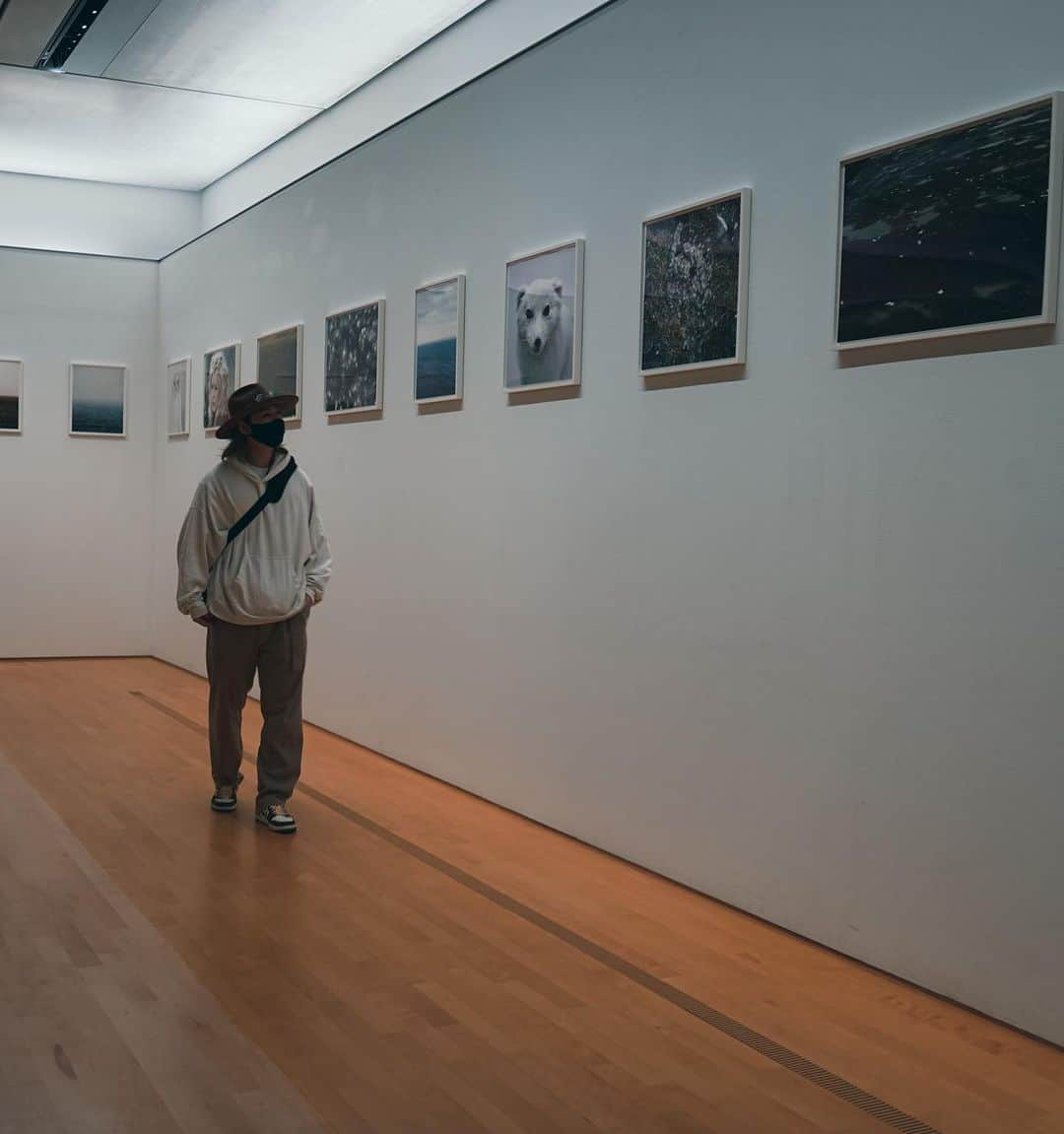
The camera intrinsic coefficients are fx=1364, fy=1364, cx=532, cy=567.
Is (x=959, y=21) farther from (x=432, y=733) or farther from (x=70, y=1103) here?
(x=432, y=733)

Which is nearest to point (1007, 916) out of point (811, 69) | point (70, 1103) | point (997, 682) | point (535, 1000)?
point (997, 682)

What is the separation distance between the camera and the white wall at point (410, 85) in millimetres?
9312

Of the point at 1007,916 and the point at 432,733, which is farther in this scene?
the point at 432,733

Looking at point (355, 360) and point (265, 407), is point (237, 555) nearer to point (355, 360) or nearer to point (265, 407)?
point (265, 407)

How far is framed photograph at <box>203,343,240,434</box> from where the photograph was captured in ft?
38.0

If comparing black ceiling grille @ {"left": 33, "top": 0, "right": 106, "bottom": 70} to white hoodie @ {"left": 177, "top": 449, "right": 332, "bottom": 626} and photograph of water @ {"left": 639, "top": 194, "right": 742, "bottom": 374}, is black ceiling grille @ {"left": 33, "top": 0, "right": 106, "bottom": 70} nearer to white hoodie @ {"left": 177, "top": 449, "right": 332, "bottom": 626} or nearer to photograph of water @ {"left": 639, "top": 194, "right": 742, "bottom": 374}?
white hoodie @ {"left": 177, "top": 449, "right": 332, "bottom": 626}

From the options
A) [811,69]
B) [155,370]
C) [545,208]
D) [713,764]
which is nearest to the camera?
[811,69]

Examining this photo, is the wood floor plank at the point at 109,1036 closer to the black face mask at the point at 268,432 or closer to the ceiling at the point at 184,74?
the black face mask at the point at 268,432

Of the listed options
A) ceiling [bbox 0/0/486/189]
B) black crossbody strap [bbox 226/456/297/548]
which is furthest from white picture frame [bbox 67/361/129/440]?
black crossbody strap [bbox 226/456/297/548]

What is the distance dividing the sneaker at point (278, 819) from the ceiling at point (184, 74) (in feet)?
19.5

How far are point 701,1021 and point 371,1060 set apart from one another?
41.1 inches

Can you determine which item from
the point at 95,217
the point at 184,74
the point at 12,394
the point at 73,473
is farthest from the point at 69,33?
the point at 95,217

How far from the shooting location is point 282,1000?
428cm

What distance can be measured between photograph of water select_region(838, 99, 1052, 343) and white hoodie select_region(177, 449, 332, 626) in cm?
287
